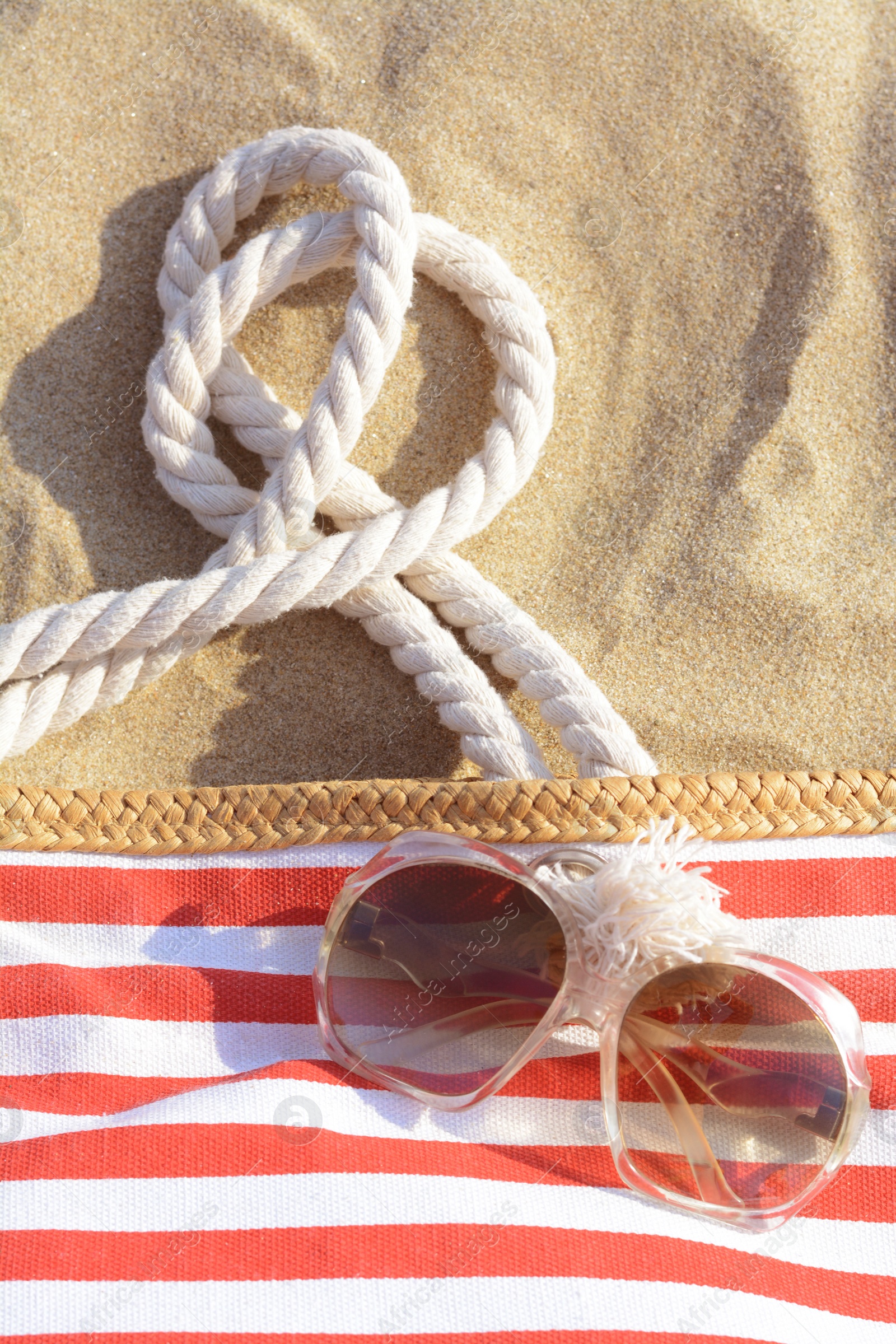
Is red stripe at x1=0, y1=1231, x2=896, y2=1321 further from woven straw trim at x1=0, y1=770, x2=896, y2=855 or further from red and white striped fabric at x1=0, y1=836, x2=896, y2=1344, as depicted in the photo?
woven straw trim at x1=0, y1=770, x2=896, y2=855

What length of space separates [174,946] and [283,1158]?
28 cm

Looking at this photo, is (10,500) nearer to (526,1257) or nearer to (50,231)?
(50,231)

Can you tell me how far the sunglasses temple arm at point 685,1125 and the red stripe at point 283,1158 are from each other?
0.09 meters

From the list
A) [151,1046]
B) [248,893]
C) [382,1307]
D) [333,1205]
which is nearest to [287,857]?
[248,893]

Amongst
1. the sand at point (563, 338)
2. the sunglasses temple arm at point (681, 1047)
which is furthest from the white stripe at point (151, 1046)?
the sand at point (563, 338)

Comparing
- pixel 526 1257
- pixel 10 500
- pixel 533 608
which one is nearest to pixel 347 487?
pixel 533 608

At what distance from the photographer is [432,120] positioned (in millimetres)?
1452

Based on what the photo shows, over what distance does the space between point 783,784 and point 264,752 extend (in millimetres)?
723

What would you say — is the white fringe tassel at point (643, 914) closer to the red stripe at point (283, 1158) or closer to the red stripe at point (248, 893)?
the red stripe at point (248, 893)

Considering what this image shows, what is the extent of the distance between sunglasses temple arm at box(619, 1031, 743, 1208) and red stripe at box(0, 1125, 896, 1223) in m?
0.09

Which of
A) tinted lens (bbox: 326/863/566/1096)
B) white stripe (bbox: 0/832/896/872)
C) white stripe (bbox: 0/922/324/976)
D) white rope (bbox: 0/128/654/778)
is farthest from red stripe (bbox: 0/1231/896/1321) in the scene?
white rope (bbox: 0/128/654/778)

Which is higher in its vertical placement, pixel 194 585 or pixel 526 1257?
pixel 194 585

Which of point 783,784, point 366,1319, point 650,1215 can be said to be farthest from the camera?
point 783,784

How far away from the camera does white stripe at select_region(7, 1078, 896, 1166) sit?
1079 millimetres
